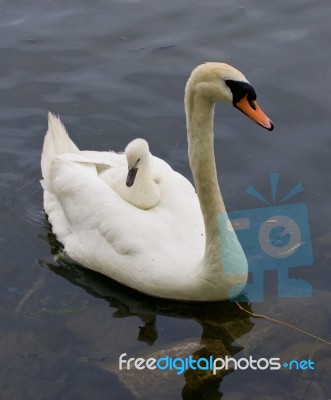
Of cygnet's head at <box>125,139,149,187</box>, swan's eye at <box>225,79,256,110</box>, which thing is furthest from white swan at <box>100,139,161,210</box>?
swan's eye at <box>225,79,256,110</box>

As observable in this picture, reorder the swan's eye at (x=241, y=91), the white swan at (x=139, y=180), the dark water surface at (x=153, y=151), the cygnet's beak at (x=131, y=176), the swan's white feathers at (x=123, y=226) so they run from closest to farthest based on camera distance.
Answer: the swan's eye at (x=241, y=91) → the dark water surface at (x=153, y=151) → the swan's white feathers at (x=123, y=226) → the cygnet's beak at (x=131, y=176) → the white swan at (x=139, y=180)

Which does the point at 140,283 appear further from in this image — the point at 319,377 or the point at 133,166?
the point at 319,377

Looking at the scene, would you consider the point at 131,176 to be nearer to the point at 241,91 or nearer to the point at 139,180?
the point at 139,180


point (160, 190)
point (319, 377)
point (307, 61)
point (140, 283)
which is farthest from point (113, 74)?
point (319, 377)

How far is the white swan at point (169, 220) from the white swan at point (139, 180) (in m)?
0.07

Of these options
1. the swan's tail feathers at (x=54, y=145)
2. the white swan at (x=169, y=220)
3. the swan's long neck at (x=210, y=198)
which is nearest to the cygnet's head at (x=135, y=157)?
the white swan at (x=169, y=220)

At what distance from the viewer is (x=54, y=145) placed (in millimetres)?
9109

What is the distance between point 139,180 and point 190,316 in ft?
4.28

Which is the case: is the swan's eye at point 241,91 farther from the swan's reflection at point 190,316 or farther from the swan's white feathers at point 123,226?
the swan's reflection at point 190,316

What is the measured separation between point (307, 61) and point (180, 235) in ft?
14.3

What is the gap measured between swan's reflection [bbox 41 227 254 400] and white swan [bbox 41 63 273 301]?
137mm

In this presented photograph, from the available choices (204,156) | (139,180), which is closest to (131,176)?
(139,180)

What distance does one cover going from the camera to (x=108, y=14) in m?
12.4

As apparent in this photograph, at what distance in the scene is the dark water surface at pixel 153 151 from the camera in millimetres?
6938
